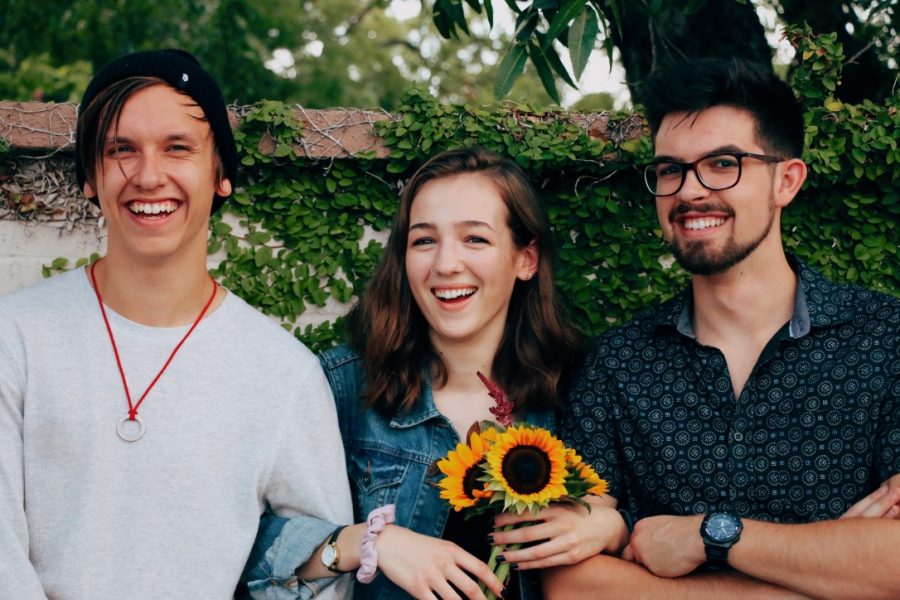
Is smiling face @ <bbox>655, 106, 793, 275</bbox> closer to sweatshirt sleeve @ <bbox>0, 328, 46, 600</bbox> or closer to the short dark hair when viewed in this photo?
the short dark hair

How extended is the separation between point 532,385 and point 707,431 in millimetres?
646

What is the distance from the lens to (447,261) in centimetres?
326

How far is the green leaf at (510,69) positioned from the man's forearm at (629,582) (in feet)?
6.11

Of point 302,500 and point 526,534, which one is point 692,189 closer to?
point 526,534

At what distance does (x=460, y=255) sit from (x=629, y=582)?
1237mm

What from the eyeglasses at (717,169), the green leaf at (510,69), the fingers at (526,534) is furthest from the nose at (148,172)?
the eyeglasses at (717,169)

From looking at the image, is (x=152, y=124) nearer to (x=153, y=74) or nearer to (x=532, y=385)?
(x=153, y=74)

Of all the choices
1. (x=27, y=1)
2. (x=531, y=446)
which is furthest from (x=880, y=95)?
(x=27, y=1)

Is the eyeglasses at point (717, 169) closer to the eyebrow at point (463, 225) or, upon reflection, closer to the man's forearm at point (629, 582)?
the eyebrow at point (463, 225)

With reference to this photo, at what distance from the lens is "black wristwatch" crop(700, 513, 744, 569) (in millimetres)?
2807

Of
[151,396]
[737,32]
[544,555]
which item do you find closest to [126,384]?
[151,396]

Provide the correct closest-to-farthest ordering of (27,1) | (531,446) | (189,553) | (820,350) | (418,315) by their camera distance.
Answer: (531,446), (189,553), (820,350), (418,315), (27,1)

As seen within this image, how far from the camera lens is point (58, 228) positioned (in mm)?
3855

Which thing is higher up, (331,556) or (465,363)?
(465,363)
